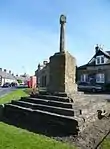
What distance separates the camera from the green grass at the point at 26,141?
646 centimetres

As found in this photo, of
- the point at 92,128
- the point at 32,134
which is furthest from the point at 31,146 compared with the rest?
the point at 92,128

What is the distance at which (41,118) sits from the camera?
9109mm

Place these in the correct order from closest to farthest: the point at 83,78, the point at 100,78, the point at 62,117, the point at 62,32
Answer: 1. the point at 62,117
2. the point at 62,32
3. the point at 100,78
4. the point at 83,78

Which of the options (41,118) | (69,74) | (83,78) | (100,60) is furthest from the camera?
(83,78)

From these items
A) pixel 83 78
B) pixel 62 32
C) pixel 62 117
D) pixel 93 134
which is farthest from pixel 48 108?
pixel 83 78

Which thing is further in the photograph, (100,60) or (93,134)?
(100,60)

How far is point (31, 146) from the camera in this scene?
646cm

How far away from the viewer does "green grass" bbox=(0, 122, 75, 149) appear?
646cm

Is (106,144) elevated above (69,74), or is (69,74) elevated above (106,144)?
(69,74)

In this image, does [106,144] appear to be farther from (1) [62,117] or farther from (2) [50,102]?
(2) [50,102]

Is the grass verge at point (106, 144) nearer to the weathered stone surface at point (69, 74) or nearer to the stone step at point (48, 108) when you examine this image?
the stone step at point (48, 108)

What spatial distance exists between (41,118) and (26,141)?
2240mm

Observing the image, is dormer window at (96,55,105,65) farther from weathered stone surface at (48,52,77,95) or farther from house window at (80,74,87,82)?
weathered stone surface at (48,52,77,95)

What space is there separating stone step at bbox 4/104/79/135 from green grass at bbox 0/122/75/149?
935 millimetres
